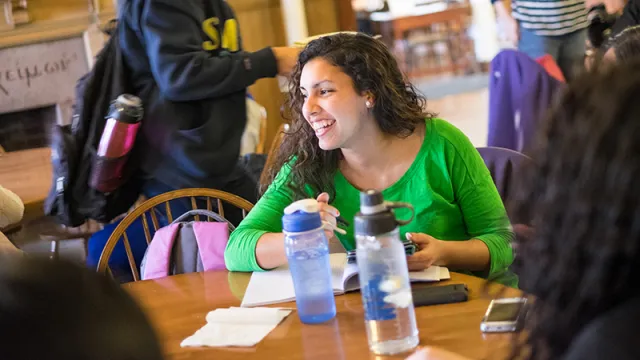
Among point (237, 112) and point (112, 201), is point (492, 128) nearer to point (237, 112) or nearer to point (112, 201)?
point (237, 112)

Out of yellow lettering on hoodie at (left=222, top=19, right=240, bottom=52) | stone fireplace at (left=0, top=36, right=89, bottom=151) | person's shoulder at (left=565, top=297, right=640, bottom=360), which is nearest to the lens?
person's shoulder at (left=565, top=297, right=640, bottom=360)

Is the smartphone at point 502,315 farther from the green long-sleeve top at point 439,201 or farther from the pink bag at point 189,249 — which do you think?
the pink bag at point 189,249

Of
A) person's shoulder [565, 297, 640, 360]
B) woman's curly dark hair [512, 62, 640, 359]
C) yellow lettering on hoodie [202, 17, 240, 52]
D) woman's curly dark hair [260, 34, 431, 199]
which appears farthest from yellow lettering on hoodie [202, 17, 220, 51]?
person's shoulder [565, 297, 640, 360]

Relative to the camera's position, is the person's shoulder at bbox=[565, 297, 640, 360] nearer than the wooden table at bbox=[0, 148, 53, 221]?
Yes

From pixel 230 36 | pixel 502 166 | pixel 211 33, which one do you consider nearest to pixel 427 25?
pixel 230 36

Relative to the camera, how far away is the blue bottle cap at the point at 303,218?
1.33 metres

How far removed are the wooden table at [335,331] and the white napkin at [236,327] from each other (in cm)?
2

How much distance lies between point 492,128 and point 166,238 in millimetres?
1601

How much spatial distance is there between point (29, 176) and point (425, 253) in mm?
2341

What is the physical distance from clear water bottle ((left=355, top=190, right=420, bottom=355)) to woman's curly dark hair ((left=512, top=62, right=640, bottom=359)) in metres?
0.32

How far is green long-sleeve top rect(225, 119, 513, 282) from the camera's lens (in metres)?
1.71

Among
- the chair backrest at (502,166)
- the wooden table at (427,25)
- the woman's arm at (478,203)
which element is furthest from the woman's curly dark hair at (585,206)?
the wooden table at (427,25)

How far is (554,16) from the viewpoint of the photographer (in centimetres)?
338

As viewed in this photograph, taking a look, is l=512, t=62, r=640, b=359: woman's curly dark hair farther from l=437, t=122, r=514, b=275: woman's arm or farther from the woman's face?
the woman's face
